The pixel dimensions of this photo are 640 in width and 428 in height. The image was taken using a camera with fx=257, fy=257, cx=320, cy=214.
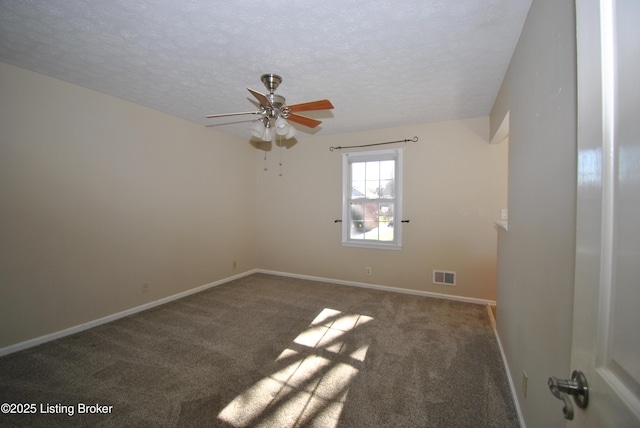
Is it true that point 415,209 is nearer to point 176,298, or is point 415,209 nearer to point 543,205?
point 543,205

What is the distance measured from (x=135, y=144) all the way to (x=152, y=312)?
206 cm

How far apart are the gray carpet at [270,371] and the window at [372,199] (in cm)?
129

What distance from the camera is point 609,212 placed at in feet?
1.60

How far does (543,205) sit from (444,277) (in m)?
2.64

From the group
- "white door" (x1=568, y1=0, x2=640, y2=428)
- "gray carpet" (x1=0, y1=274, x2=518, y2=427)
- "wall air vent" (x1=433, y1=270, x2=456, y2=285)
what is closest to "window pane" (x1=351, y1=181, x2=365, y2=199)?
"wall air vent" (x1=433, y1=270, x2=456, y2=285)

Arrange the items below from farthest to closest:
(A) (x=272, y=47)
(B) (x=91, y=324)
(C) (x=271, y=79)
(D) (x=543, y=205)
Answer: (B) (x=91, y=324) → (C) (x=271, y=79) → (A) (x=272, y=47) → (D) (x=543, y=205)

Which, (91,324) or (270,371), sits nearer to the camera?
(270,371)

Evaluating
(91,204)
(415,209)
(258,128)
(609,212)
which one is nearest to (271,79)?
(258,128)

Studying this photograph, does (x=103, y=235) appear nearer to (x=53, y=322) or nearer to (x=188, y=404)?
(x=53, y=322)

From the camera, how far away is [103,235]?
112 inches

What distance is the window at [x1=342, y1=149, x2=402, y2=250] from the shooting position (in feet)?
13.1

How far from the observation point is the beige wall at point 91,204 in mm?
2289

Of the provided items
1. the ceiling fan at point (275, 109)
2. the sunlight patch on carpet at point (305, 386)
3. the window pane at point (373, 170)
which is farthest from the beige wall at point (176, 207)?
the sunlight patch on carpet at point (305, 386)

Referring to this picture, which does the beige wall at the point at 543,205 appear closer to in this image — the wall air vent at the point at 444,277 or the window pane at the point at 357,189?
the wall air vent at the point at 444,277
